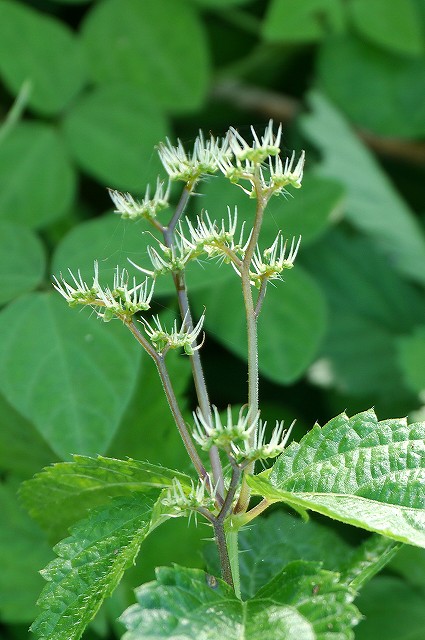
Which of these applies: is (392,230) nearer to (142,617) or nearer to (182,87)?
(182,87)

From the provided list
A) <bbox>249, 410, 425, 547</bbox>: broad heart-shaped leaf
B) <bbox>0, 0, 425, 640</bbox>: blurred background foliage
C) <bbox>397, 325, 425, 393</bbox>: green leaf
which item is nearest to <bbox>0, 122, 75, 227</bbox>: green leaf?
<bbox>0, 0, 425, 640</bbox>: blurred background foliage

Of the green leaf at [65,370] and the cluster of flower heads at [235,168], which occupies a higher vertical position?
the cluster of flower heads at [235,168]

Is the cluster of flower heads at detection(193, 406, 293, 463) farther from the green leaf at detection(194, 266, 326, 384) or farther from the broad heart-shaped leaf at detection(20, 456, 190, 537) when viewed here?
the green leaf at detection(194, 266, 326, 384)

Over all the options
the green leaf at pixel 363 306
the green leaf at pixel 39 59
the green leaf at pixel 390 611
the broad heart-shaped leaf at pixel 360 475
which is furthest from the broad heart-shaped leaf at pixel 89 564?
the green leaf at pixel 39 59

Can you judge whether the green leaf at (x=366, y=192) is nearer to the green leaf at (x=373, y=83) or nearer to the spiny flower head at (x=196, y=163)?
the green leaf at (x=373, y=83)

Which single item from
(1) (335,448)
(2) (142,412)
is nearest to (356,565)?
(1) (335,448)
